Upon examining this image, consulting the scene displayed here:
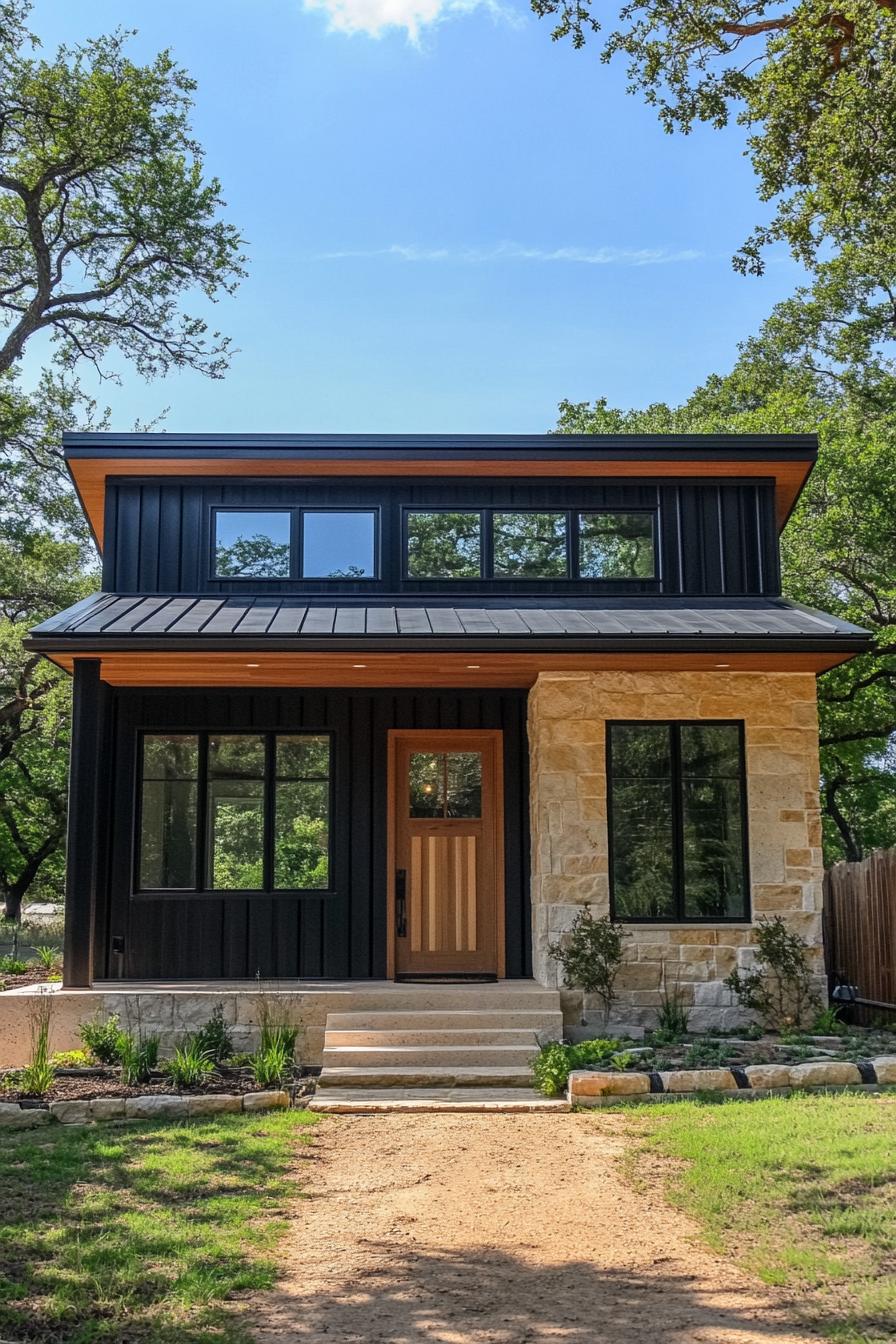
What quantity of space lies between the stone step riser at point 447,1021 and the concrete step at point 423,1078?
0.60 metres

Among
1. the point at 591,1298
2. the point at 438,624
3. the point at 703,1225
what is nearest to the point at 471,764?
the point at 438,624

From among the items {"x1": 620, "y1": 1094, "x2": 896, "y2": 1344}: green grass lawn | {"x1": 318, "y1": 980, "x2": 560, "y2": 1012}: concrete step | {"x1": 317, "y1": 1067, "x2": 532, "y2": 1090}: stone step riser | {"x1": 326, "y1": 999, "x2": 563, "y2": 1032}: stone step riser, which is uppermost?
{"x1": 318, "y1": 980, "x2": 560, "y2": 1012}: concrete step

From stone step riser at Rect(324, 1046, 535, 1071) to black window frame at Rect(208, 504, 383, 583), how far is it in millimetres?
4842

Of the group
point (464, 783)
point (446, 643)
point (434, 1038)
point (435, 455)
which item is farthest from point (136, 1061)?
point (435, 455)

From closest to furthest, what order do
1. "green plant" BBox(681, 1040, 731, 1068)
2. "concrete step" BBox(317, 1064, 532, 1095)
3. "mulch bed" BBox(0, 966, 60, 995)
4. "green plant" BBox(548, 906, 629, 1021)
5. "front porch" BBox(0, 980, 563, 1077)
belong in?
"green plant" BBox(681, 1040, 731, 1068) < "concrete step" BBox(317, 1064, 532, 1095) < "front porch" BBox(0, 980, 563, 1077) < "green plant" BBox(548, 906, 629, 1021) < "mulch bed" BBox(0, 966, 60, 995)

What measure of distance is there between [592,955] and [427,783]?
8.09ft

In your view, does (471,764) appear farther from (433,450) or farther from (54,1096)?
(54,1096)

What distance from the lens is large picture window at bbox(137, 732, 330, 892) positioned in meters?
11.0

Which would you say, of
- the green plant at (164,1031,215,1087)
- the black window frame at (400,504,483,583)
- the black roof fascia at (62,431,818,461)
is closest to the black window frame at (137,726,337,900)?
the black window frame at (400,504,483,583)

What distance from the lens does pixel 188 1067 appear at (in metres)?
8.16

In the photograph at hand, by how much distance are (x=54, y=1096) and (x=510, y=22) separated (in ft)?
37.6

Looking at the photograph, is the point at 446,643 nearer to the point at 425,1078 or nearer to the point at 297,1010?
the point at 297,1010

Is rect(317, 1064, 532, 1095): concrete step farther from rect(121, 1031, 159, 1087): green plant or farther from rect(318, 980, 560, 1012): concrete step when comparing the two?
rect(121, 1031, 159, 1087): green plant

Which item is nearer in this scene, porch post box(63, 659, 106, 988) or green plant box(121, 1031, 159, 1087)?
green plant box(121, 1031, 159, 1087)
